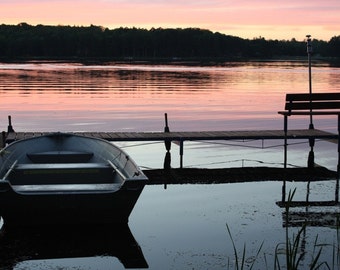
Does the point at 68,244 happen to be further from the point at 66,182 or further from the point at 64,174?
the point at 64,174

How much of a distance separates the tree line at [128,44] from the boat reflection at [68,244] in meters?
148

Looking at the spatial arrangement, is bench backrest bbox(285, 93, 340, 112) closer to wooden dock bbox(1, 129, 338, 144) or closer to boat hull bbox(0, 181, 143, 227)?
wooden dock bbox(1, 129, 338, 144)

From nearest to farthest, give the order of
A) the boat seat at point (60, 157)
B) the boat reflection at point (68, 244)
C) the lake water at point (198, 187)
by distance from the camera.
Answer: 1. the boat reflection at point (68, 244)
2. the lake water at point (198, 187)
3. the boat seat at point (60, 157)

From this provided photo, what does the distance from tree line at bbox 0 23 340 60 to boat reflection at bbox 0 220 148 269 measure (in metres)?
148

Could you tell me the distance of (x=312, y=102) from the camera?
15.5m

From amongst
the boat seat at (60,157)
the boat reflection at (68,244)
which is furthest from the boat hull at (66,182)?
the boat reflection at (68,244)

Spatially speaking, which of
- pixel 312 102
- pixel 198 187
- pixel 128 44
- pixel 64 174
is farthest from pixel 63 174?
pixel 128 44

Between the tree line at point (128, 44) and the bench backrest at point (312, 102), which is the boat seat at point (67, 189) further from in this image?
the tree line at point (128, 44)

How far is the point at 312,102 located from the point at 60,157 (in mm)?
6247

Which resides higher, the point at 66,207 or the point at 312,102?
the point at 312,102

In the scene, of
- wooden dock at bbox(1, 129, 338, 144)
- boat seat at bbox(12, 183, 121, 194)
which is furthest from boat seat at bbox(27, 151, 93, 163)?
wooden dock at bbox(1, 129, 338, 144)

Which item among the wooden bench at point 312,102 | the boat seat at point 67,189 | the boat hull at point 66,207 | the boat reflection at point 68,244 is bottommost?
the boat reflection at point 68,244

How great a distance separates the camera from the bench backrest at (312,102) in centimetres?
1534

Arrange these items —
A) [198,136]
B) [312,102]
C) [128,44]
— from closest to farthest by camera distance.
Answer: [312,102] < [198,136] < [128,44]
